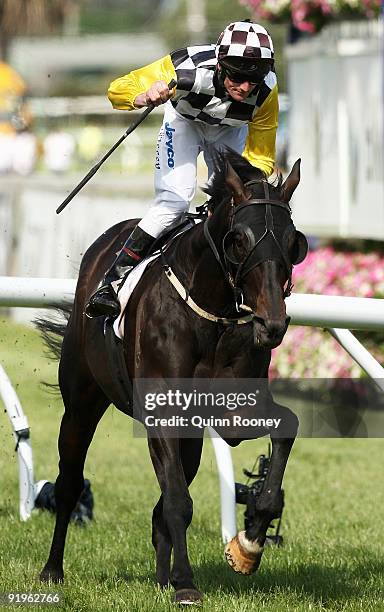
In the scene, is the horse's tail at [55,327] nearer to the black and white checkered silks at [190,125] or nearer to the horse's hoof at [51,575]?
the black and white checkered silks at [190,125]

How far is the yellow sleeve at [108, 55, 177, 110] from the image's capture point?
525cm

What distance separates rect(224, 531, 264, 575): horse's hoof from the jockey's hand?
1.59 meters

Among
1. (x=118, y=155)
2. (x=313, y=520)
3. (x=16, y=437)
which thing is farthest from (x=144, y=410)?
(x=118, y=155)

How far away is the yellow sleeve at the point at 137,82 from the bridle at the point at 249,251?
0.69m

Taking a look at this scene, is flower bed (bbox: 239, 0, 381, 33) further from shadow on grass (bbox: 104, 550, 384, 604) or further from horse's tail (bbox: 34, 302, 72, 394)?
shadow on grass (bbox: 104, 550, 384, 604)

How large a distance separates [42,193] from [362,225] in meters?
6.68

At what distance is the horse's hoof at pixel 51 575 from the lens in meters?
5.55

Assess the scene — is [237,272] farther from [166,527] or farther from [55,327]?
[55,327]

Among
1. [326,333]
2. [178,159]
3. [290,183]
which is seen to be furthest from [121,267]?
[326,333]

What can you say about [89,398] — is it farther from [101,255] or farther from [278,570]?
[278,570]

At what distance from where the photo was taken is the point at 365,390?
417 inches

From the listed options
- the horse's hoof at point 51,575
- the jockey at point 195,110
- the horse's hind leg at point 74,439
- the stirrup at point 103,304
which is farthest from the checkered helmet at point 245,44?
the horse's hoof at point 51,575

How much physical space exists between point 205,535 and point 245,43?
272 centimetres

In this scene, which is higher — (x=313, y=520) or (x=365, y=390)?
(x=313, y=520)
